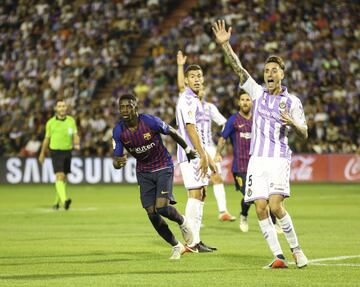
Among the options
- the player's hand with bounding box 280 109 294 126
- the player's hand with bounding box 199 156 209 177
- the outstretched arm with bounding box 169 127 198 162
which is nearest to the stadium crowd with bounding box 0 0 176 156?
the player's hand with bounding box 199 156 209 177

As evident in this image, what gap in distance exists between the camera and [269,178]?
12188mm

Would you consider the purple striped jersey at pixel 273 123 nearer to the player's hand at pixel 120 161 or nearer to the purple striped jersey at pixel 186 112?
the player's hand at pixel 120 161

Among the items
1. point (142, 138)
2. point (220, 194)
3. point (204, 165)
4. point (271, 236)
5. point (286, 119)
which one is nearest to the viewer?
point (286, 119)

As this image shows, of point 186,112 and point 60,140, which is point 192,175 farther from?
point 60,140

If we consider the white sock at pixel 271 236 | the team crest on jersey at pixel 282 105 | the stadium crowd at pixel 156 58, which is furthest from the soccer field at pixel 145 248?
the stadium crowd at pixel 156 58

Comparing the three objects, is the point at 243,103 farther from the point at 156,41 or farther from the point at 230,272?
the point at 156,41

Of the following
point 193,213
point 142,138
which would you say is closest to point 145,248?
point 193,213

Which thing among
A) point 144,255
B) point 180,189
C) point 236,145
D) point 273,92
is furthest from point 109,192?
point 273,92

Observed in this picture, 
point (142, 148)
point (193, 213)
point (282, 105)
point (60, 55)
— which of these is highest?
point (60, 55)

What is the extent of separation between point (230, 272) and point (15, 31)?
110ft

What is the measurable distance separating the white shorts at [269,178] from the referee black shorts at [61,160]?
12529 mm

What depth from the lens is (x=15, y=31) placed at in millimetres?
43750

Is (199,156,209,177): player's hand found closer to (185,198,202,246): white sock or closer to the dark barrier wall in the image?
(185,198,202,246): white sock

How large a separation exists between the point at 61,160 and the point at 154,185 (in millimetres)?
10960
